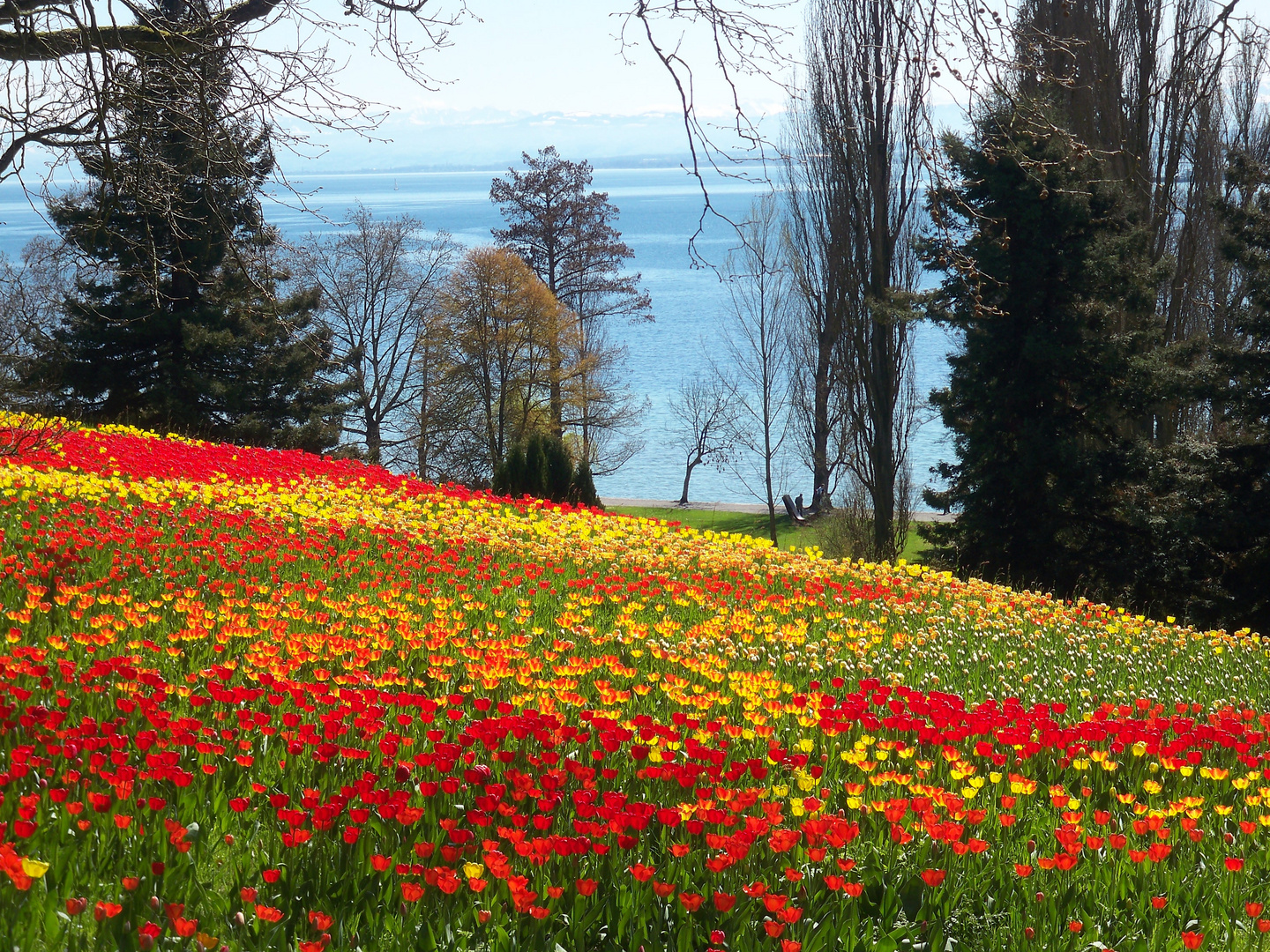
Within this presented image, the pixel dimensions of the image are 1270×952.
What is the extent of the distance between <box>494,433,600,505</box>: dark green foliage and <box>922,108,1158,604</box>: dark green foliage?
632cm

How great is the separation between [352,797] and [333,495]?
7.68m

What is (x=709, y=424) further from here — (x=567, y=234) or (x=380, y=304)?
(x=380, y=304)

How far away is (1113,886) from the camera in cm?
266

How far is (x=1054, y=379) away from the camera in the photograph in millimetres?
15258

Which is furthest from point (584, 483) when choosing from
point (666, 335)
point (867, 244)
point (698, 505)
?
point (666, 335)

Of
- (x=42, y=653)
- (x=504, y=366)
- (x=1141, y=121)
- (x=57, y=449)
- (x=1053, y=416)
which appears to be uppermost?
(x=1141, y=121)

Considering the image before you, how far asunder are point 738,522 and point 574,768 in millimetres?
28338

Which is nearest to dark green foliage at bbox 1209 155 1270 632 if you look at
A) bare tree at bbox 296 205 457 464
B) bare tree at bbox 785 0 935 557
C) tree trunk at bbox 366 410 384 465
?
bare tree at bbox 785 0 935 557

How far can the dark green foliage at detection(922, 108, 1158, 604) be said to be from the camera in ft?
48.1

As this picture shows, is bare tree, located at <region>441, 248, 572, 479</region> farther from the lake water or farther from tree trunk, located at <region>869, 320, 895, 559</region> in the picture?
tree trunk, located at <region>869, 320, 895, 559</region>

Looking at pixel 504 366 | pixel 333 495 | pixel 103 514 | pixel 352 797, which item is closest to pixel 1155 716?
pixel 352 797

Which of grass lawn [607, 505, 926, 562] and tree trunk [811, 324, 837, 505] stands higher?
tree trunk [811, 324, 837, 505]

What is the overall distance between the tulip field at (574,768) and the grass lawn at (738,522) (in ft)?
67.2

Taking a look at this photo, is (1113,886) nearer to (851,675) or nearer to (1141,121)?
(851,675)
